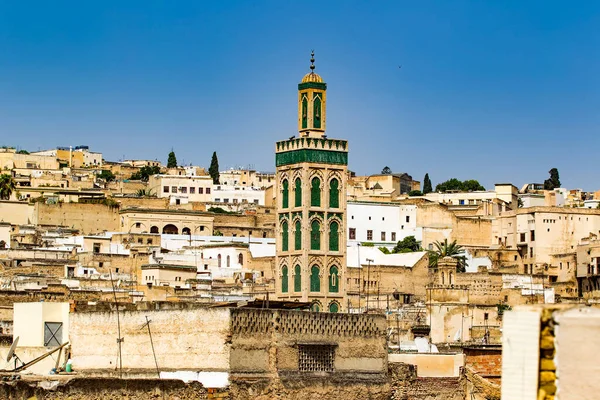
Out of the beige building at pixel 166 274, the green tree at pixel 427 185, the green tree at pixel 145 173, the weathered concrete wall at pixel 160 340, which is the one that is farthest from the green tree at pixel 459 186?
the weathered concrete wall at pixel 160 340

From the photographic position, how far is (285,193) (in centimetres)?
3872

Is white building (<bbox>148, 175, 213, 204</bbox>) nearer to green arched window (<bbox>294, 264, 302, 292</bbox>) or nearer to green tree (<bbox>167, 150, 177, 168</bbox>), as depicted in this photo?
green tree (<bbox>167, 150, 177, 168</bbox>)

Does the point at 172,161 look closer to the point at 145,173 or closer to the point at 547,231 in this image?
the point at 145,173

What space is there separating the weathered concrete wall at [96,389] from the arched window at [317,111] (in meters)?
14.0

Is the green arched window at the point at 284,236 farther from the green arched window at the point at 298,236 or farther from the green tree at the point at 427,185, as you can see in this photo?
the green tree at the point at 427,185

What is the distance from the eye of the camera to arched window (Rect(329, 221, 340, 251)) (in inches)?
1490

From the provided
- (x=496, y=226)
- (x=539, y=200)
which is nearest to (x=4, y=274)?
(x=496, y=226)

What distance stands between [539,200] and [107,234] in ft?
116

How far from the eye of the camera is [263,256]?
5947cm

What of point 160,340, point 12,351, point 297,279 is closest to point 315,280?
point 297,279

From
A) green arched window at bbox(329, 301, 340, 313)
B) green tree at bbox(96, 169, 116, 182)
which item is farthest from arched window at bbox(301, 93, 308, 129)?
green tree at bbox(96, 169, 116, 182)

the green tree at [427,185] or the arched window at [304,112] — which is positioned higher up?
the green tree at [427,185]

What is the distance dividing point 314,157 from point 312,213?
61.6 inches

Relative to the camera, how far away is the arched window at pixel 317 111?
38.4 meters
